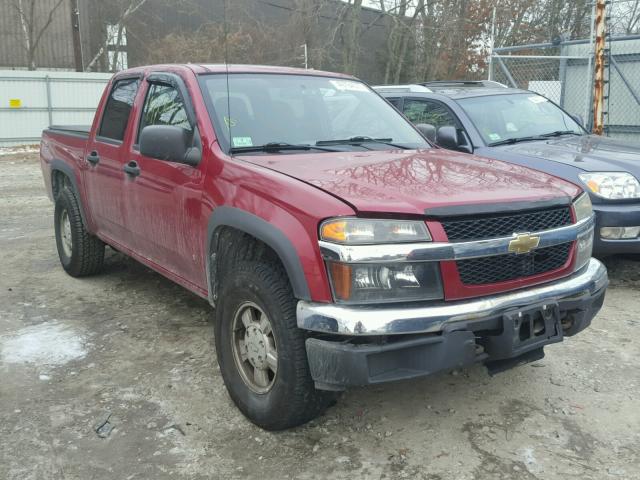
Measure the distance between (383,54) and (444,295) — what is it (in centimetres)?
2910

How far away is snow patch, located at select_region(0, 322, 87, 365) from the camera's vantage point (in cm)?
405

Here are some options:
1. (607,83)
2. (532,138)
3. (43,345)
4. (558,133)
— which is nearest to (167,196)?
(43,345)

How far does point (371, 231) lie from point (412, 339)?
48cm

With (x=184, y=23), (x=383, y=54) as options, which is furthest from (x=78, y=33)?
(x=383, y=54)

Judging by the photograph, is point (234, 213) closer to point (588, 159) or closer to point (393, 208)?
point (393, 208)

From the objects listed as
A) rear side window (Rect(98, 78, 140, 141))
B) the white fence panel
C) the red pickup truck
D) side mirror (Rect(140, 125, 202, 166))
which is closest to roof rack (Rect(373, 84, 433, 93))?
the red pickup truck

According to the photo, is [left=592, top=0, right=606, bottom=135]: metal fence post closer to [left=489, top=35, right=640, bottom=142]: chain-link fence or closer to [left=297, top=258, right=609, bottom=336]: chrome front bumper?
[left=489, top=35, right=640, bottom=142]: chain-link fence

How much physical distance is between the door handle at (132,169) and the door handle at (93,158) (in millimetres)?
Result: 723

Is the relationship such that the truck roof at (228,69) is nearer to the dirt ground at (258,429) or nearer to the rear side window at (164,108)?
the rear side window at (164,108)

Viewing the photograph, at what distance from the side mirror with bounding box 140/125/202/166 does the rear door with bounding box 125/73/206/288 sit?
69mm

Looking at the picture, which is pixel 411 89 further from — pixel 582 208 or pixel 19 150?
pixel 19 150

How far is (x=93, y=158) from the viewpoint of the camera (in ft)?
16.6

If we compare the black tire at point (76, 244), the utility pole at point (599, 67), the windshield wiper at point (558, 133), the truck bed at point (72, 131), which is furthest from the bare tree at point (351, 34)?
the black tire at point (76, 244)

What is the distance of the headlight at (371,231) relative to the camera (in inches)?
103
